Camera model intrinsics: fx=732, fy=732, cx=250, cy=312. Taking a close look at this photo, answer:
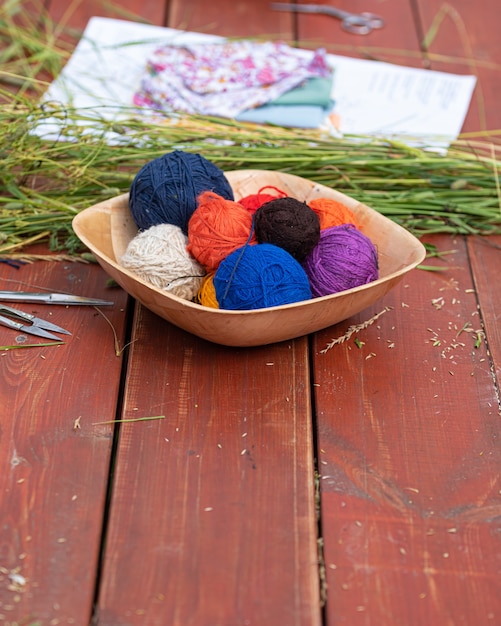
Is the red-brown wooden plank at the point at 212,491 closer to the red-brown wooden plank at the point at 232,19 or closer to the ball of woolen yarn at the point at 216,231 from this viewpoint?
the ball of woolen yarn at the point at 216,231

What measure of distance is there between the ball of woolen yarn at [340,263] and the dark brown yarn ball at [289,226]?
2cm

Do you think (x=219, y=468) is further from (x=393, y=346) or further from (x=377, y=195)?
(x=377, y=195)

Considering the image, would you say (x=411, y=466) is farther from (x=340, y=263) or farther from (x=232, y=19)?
(x=232, y=19)

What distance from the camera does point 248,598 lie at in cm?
57

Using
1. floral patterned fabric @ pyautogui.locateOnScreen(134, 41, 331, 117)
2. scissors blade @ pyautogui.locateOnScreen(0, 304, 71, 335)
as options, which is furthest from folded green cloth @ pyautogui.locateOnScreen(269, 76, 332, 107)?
scissors blade @ pyautogui.locateOnScreen(0, 304, 71, 335)

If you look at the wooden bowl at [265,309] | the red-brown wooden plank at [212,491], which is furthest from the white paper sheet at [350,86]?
the red-brown wooden plank at [212,491]

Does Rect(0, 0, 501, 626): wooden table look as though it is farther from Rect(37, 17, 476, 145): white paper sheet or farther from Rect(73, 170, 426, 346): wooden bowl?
Rect(37, 17, 476, 145): white paper sheet

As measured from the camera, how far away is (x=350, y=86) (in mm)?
1261

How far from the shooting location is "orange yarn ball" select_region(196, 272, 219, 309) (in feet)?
2.41

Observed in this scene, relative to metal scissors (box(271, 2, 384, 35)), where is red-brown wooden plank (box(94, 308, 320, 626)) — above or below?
below

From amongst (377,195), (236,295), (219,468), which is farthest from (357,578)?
(377,195)

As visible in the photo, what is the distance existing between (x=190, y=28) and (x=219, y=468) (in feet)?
3.24

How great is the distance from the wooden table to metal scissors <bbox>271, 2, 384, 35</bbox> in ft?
2.40

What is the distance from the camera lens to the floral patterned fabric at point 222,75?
3.84ft
